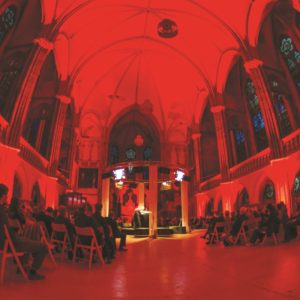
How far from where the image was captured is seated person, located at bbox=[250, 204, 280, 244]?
326 inches

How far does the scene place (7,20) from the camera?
47.4ft

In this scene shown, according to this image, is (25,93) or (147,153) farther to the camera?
(147,153)

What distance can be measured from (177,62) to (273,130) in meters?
10.5

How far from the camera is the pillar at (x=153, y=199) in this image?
1451 centimetres

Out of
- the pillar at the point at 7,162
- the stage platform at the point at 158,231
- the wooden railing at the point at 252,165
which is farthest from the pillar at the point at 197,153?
the pillar at the point at 7,162

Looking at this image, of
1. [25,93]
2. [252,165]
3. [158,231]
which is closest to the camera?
[25,93]

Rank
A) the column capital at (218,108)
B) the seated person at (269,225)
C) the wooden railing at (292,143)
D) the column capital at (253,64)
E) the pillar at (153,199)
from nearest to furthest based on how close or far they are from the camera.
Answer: the seated person at (269,225), the wooden railing at (292,143), the pillar at (153,199), the column capital at (253,64), the column capital at (218,108)

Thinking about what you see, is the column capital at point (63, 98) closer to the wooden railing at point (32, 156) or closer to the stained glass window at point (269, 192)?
the wooden railing at point (32, 156)

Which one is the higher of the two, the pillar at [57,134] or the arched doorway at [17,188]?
the pillar at [57,134]

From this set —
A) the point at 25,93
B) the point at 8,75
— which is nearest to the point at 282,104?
the point at 25,93

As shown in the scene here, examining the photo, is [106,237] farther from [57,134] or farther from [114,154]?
[114,154]

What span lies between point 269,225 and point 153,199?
727cm

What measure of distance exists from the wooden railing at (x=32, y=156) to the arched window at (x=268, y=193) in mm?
12909

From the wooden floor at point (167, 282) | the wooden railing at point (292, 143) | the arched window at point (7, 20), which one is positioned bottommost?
the wooden floor at point (167, 282)
